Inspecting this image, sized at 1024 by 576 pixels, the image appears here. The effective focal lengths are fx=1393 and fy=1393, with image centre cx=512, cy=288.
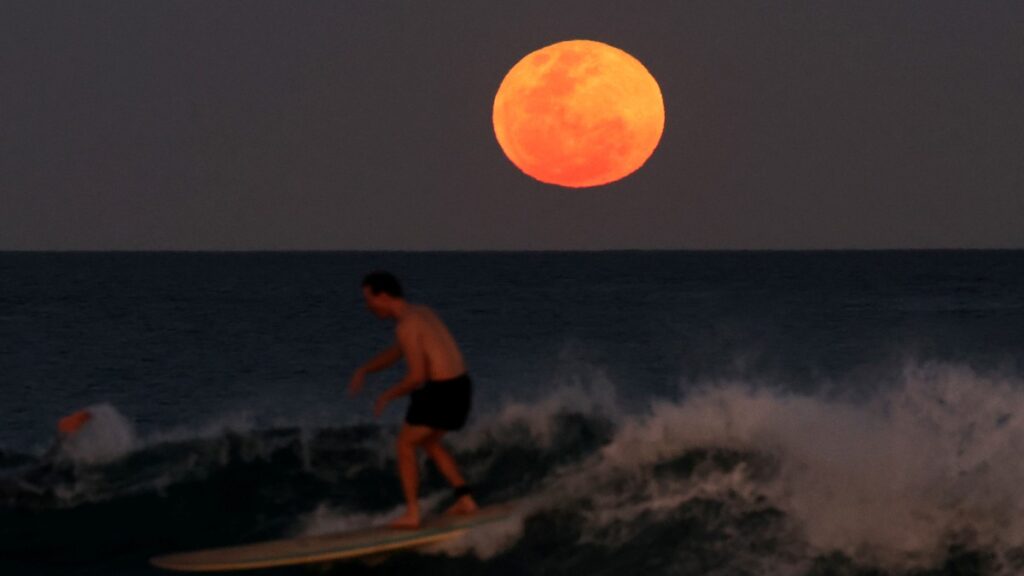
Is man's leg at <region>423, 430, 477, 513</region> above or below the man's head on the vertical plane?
below

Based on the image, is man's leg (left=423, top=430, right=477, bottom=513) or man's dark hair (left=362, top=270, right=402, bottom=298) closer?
man's dark hair (left=362, top=270, right=402, bottom=298)

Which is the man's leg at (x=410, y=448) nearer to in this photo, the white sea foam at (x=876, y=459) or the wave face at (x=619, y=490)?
the wave face at (x=619, y=490)

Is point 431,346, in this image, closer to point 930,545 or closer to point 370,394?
point 930,545

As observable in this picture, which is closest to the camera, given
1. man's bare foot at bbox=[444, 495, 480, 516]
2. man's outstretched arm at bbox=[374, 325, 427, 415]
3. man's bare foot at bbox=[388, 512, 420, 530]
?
man's outstretched arm at bbox=[374, 325, 427, 415]

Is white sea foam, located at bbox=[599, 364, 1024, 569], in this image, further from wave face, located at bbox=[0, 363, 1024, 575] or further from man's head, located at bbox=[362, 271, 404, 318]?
man's head, located at bbox=[362, 271, 404, 318]

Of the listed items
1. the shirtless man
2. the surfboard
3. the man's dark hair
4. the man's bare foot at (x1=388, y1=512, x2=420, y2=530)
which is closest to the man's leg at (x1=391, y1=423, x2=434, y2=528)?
the shirtless man

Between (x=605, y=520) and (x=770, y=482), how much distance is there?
4.69 feet

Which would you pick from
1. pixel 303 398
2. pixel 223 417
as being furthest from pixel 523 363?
pixel 223 417

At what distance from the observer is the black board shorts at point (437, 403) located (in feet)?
29.1

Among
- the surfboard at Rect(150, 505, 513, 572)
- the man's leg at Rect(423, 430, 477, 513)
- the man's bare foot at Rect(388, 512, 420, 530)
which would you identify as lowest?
the surfboard at Rect(150, 505, 513, 572)

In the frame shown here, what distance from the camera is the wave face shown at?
9.85 m

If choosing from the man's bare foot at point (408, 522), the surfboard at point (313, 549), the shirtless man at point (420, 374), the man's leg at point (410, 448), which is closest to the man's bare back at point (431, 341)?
the shirtless man at point (420, 374)

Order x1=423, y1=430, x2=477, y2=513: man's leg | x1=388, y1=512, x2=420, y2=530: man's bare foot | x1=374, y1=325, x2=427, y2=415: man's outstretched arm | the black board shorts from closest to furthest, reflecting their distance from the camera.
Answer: x1=374, y1=325, x2=427, y2=415: man's outstretched arm
the black board shorts
x1=423, y1=430, x2=477, y2=513: man's leg
x1=388, y1=512, x2=420, y2=530: man's bare foot

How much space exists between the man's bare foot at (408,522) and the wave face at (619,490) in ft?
1.48
